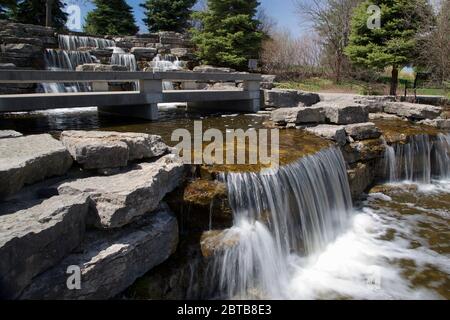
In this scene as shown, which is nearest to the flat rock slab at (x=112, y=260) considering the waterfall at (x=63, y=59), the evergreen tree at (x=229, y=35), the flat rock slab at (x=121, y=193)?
the flat rock slab at (x=121, y=193)

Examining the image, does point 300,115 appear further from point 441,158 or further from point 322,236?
point 441,158

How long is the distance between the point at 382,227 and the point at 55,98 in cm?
717

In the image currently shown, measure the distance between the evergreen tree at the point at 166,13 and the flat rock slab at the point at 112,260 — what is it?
79.2 ft

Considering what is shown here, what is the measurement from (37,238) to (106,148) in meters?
1.41

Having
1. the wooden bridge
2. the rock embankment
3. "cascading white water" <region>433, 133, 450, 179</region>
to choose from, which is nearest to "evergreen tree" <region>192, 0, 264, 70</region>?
the wooden bridge

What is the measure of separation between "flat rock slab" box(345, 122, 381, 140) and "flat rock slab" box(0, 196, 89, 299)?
643 cm

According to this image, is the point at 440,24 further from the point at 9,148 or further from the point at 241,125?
the point at 9,148

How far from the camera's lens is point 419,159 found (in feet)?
28.9

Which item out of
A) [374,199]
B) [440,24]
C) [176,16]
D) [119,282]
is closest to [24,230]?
[119,282]

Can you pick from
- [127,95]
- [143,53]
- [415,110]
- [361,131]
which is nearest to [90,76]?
[127,95]

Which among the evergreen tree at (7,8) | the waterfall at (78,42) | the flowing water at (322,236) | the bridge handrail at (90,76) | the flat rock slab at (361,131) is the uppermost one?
the evergreen tree at (7,8)

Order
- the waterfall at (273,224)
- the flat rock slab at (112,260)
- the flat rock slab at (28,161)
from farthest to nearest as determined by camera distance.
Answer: the waterfall at (273,224), the flat rock slab at (28,161), the flat rock slab at (112,260)

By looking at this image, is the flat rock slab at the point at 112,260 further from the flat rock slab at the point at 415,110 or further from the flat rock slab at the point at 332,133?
the flat rock slab at the point at 415,110

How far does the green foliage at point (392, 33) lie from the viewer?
45.0ft
